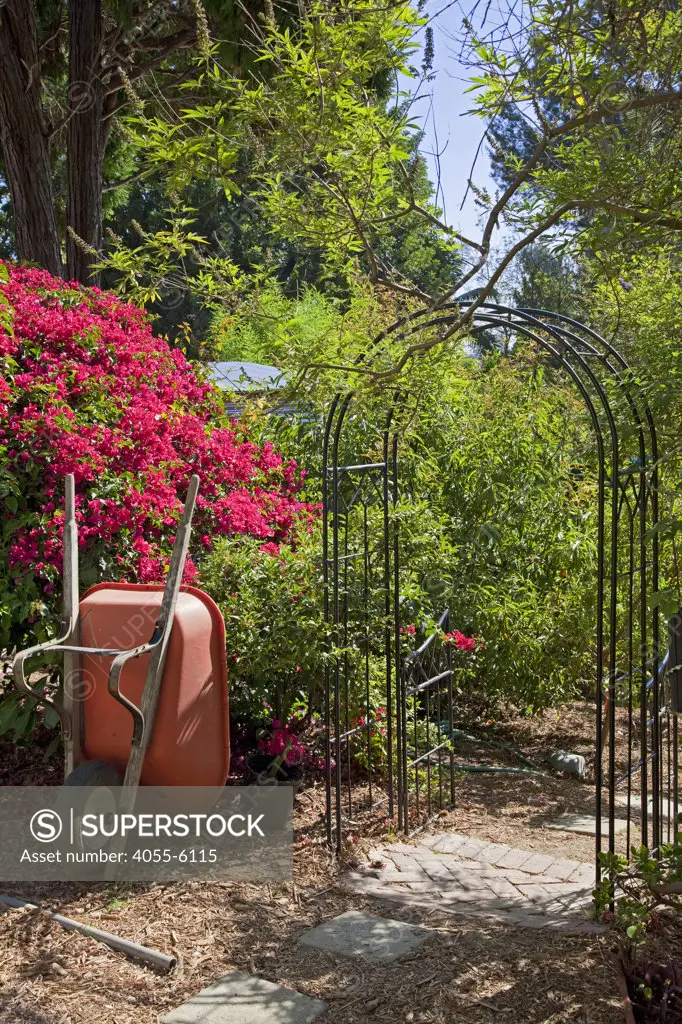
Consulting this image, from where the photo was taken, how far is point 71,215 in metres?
7.94

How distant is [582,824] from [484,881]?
128 centimetres

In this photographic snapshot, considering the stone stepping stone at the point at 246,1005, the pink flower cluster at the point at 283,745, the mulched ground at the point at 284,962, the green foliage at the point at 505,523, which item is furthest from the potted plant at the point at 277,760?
the stone stepping stone at the point at 246,1005

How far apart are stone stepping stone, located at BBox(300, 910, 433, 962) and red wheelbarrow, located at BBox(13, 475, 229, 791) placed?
715 mm

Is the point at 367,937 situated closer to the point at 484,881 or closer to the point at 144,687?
the point at 484,881

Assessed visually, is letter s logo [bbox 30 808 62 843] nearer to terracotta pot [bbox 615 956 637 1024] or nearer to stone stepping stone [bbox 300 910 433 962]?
stone stepping stone [bbox 300 910 433 962]

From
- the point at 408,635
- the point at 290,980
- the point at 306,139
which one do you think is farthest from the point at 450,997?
the point at 306,139

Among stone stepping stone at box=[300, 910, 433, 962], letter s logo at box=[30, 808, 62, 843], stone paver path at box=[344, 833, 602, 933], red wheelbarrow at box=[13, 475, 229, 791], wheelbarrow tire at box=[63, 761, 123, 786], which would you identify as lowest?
stone paver path at box=[344, 833, 602, 933]

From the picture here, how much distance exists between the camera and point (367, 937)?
3.10 meters

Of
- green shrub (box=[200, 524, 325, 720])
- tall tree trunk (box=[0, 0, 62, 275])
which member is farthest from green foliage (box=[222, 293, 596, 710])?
tall tree trunk (box=[0, 0, 62, 275])

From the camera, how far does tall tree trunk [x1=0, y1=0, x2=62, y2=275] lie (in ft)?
23.8

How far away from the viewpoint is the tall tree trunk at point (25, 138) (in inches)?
286

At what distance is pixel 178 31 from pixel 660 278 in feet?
17.2

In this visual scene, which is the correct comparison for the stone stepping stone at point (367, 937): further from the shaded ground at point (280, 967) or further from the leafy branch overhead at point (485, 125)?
the leafy branch overhead at point (485, 125)

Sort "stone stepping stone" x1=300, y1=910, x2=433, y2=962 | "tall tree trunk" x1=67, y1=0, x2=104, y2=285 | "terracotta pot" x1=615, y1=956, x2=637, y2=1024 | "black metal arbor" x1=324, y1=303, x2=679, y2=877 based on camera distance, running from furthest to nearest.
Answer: "tall tree trunk" x1=67, y1=0, x2=104, y2=285 → "black metal arbor" x1=324, y1=303, x2=679, y2=877 → "stone stepping stone" x1=300, y1=910, x2=433, y2=962 → "terracotta pot" x1=615, y1=956, x2=637, y2=1024
